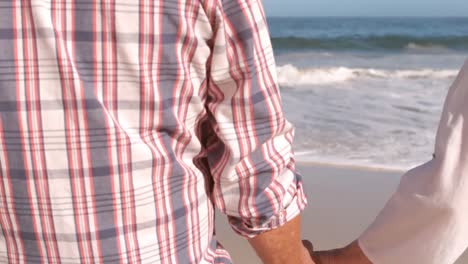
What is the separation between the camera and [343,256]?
1427mm

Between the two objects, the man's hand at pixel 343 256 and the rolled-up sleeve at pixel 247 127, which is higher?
the rolled-up sleeve at pixel 247 127

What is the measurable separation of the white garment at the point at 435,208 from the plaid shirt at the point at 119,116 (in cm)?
59

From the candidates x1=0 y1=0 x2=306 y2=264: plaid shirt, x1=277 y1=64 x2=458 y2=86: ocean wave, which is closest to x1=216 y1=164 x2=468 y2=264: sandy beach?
x1=0 y1=0 x2=306 y2=264: plaid shirt

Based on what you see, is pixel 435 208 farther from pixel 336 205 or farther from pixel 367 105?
pixel 367 105

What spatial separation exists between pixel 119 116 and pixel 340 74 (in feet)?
31.0

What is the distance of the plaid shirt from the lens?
75 centimetres

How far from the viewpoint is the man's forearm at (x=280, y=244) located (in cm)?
101

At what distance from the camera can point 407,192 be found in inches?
54.7

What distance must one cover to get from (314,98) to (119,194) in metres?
6.45

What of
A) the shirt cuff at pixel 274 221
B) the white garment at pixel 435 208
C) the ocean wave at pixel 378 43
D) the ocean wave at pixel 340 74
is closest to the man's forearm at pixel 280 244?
the shirt cuff at pixel 274 221


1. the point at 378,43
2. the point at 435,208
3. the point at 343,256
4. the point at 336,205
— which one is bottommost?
the point at 378,43

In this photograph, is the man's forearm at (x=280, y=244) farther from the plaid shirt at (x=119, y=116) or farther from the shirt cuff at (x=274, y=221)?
the plaid shirt at (x=119, y=116)

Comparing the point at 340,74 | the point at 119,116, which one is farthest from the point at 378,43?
the point at 119,116

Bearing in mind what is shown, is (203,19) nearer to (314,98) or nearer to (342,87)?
(314,98)
